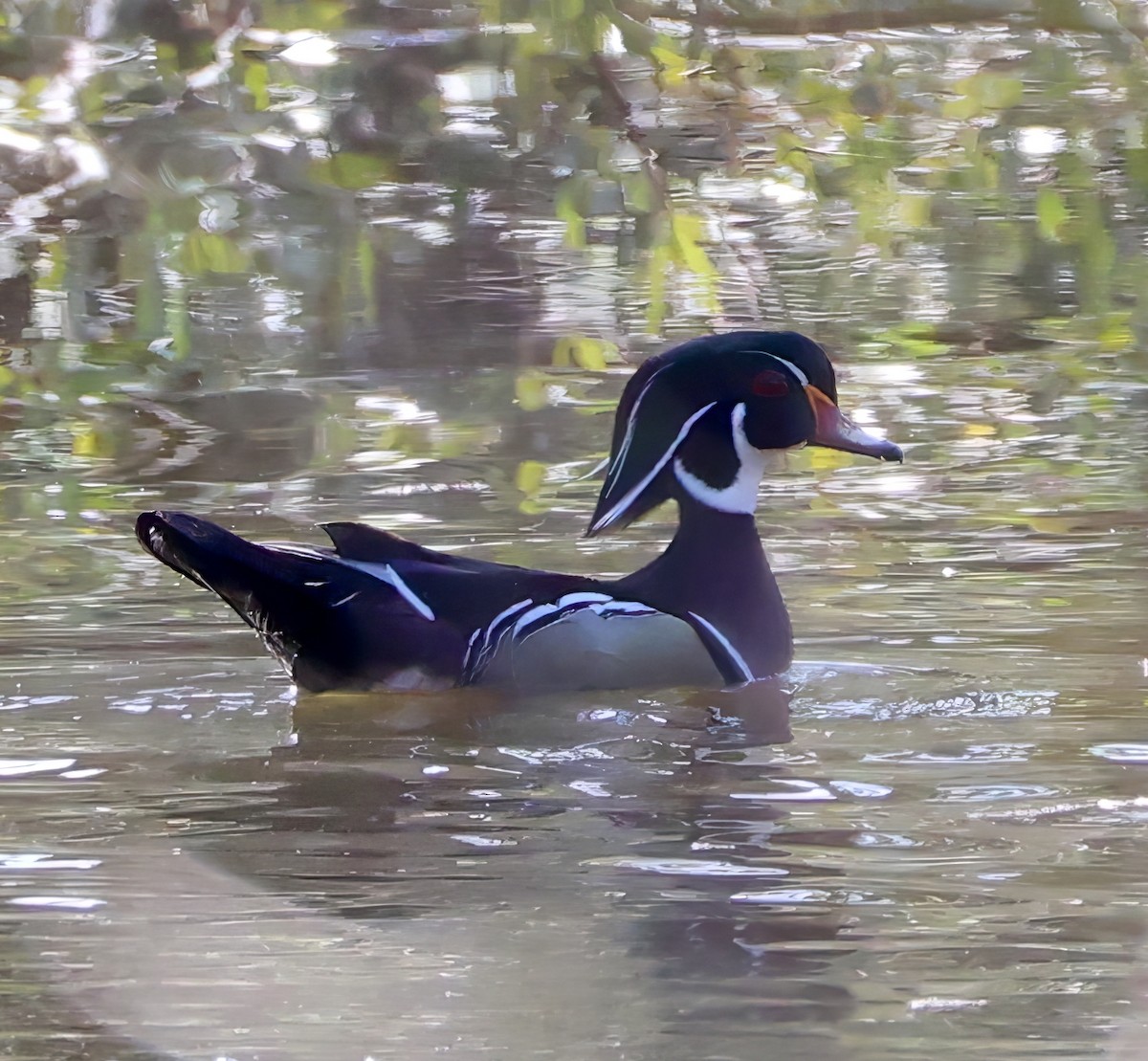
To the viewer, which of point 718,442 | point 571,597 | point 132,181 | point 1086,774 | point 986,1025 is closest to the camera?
point 986,1025

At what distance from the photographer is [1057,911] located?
2.57 metres

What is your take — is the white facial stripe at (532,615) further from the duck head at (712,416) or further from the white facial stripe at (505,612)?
the duck head at (712,416)

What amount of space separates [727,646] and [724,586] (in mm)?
181

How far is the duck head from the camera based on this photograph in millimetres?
4066

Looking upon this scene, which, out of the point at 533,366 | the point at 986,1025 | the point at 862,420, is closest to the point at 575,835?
the point at 986,1025

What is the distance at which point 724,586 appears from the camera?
13.1ft

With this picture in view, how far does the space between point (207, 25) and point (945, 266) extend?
4015mm

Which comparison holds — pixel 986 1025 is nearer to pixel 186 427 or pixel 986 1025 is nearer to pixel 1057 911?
pixel 1057 911

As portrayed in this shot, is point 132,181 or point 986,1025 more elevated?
point 132,181

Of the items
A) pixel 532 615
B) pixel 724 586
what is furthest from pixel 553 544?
pixel 532 615

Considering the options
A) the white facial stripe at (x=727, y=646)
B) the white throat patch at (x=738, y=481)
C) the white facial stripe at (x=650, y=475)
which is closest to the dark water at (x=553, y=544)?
the white facial stripe at (x=727, y=646)

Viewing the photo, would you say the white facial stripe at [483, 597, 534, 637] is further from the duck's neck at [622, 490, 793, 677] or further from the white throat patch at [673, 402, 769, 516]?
the white throat patch at [673, 402, 769, 516]

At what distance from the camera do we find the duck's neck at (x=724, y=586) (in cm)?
387

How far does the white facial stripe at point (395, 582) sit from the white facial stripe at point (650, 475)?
0.51 metres
